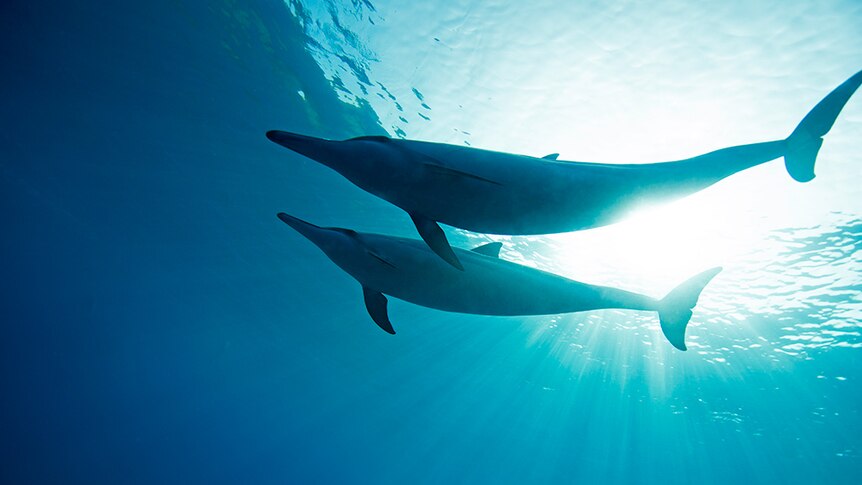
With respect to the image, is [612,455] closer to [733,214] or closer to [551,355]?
[551,355]

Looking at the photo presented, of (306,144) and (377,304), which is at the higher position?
(306,144)

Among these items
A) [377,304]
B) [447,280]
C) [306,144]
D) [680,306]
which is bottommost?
[377,304]

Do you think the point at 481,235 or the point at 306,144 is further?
the point at 481,235

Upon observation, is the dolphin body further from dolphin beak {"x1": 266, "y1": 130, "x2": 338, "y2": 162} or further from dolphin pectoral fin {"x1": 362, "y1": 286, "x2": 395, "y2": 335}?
dolphin pectoral fin {"x1": 362, "y1": 286, "x2": 395, "y2": 335}

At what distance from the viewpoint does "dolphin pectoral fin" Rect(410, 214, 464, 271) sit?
191cm

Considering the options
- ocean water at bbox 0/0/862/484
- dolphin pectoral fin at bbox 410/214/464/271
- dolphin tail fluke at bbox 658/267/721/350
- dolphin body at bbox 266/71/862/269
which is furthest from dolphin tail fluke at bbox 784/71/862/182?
dolphin pectoral fin at bbox 410/214/464/271

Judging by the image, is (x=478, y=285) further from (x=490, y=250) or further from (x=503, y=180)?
(x=503, y=180)

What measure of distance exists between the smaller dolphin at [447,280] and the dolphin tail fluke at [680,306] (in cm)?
37

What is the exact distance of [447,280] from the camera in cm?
243

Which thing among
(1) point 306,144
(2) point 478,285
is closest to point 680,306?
(2) point 478,285

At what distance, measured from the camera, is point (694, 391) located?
2070cm

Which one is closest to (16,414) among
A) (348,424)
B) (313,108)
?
(348,424)

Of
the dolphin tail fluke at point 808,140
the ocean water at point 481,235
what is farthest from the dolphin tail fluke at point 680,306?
the dolphin tail fluke at point 808,140

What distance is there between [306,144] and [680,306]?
297 centimetres
